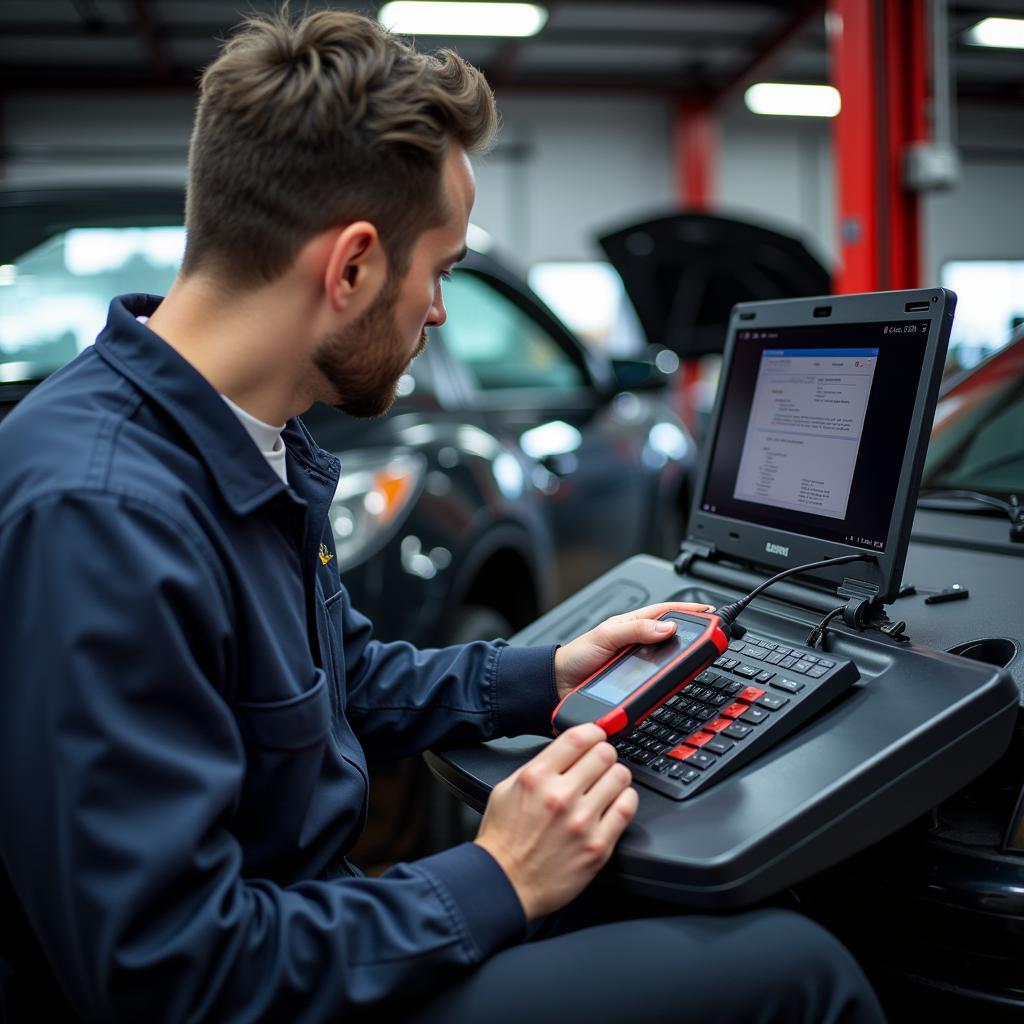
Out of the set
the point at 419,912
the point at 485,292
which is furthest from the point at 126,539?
the point at 485,292

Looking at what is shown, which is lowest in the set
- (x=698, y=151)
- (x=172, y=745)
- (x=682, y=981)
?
(x=682, y=981)

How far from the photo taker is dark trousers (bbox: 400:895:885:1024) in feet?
2.87

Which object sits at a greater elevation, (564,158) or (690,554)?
(564,158)

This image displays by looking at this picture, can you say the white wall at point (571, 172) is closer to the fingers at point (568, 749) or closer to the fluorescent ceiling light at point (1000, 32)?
the fluorescent ceiling light at point (1000, 32)

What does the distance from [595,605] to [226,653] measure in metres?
0.73

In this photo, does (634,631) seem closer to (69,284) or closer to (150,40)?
(69,284)

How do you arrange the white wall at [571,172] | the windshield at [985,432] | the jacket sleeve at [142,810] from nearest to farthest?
the jacket sleeve at [142,810], the windshield at [985,432], the white wall at [571,172]

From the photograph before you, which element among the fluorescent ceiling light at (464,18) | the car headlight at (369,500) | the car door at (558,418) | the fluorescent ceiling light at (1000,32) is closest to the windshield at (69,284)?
the car headlight at (369,500)

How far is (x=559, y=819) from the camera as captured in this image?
3.08 ft

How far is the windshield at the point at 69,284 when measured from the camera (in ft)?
6.89

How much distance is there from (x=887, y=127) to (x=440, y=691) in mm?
4215

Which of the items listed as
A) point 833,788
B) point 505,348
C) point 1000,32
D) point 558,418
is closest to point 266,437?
point 833,788

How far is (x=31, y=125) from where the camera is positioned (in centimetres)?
1021

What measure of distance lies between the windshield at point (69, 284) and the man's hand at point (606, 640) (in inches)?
49.5
